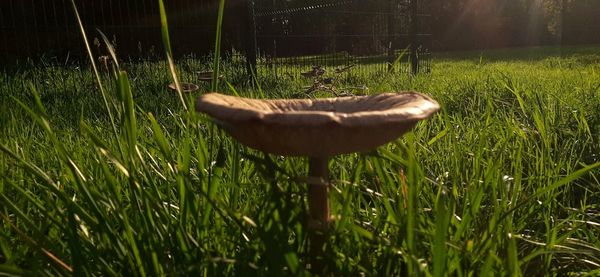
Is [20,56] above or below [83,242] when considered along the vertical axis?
above

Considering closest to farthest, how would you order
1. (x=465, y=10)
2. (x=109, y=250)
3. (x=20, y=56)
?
(x=109, y=250) → (x=20, y=56) → (x=465, y=10)

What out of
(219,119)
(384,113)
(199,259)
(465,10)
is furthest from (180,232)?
(465,10)

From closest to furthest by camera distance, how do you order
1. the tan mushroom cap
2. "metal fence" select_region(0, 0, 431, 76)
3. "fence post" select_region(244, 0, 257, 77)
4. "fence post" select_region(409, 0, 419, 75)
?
1. the tan mushroom cap
2. "fence post" select_region(244, 0, 257, 77)
3. "metal fence" select_region(0, 0, 431, 76)
4. "fence post" select_region(409, 0, 419, 75)

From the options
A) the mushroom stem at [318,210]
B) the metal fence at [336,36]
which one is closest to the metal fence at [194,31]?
the metal fence at [336,36]

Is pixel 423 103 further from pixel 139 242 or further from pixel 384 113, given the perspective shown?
pixel 139 242

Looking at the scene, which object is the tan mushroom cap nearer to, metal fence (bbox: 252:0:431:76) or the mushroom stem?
the mushroom stem

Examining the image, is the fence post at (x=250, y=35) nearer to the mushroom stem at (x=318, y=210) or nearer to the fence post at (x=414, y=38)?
the fence post at (x=414, y=38)

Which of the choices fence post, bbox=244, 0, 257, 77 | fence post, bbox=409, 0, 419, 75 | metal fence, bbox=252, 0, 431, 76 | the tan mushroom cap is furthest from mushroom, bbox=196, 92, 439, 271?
fence post, bbox=409, 0, 419, 75

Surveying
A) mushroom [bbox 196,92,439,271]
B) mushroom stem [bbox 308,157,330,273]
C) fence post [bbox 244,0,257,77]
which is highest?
fence post [bbox 244,0,257,77]

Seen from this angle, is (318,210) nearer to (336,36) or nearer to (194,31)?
(336,36)
